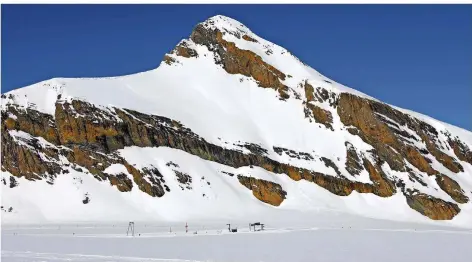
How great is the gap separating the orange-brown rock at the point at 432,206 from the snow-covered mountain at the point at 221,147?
27cm

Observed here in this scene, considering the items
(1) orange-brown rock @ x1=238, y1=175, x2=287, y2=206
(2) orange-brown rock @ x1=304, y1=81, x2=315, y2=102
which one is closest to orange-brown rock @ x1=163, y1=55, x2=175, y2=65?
(2) orange-brown rock @ x1=304, y1=81, x2=315, y2=102

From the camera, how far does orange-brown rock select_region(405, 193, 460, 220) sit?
107 metres

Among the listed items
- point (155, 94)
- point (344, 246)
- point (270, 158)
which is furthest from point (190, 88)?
point (344, 246)

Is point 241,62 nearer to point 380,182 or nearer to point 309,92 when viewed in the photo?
point 309,92

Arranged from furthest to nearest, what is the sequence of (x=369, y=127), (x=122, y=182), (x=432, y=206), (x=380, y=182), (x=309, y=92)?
(x=309, y=92), (x=369, y=127), (x=380, y=182), (x=432, y=206), (x=122, y=182)

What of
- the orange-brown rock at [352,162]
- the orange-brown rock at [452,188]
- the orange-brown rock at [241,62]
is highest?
the orange-brown rock at [241,62]

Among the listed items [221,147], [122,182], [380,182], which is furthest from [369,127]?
[122,182]

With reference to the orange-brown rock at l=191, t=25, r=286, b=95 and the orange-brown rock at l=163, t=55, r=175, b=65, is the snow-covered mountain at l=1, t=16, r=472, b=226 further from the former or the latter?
the orange-brown rock at l=163, t=55, r=175, b=65

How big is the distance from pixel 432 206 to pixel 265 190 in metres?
33.7

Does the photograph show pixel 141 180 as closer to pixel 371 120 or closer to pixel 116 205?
pixel 116 205

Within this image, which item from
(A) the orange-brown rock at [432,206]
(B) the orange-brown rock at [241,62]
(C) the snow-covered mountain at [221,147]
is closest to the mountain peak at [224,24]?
(C) the snow-covered mountain at [221,147]

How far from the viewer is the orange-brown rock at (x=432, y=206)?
107 m

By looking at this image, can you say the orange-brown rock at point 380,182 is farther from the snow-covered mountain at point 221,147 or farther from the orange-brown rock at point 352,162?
the orange-brown rock at point 352,162

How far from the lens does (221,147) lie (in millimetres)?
111250
